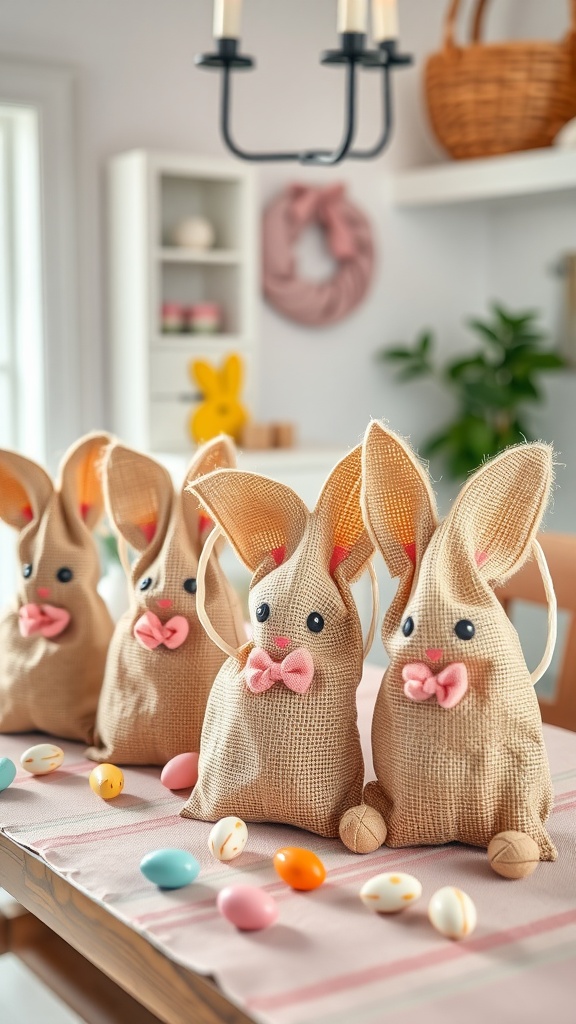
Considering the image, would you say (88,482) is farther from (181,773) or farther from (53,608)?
(181,773)

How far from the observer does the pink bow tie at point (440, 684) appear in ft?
2.84

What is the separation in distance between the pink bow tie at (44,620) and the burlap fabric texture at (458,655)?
40cm

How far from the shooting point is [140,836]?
0.94m

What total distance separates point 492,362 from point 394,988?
9.47 feet

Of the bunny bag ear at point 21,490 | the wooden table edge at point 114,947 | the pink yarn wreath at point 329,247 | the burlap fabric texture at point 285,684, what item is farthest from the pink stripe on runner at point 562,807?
the pink yarn wreath at point 329,247

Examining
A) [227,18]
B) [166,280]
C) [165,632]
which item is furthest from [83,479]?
[166,280]

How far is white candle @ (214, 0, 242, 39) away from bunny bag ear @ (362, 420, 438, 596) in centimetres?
68

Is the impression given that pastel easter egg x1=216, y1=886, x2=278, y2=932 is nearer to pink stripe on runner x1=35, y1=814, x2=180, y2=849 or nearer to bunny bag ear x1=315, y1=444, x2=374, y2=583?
pink stripe on runner x1=35, y1=814, x2=180, y2=849

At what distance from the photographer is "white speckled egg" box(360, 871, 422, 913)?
0.79 meters

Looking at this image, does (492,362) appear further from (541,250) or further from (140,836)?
(140,836)

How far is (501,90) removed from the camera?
287 centimetres

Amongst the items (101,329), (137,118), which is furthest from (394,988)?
(137,118)

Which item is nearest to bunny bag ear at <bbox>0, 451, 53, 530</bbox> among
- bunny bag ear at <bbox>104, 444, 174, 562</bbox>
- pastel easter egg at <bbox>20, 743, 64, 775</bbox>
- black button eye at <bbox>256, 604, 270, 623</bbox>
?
bunny bag ear at <bbox>104, 444, 174, 562</bbox>

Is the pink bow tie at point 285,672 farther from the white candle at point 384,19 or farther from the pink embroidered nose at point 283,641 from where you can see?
the white candle at point 384,19
